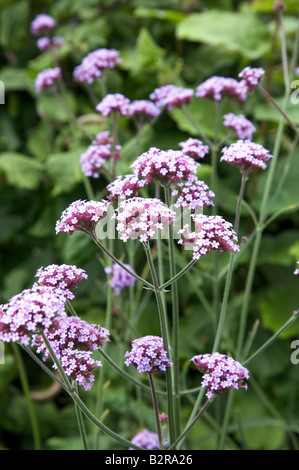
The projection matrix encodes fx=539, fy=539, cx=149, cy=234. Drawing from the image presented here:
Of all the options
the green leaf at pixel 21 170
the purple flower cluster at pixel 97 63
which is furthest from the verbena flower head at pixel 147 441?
the green leaf at pixel 21 170

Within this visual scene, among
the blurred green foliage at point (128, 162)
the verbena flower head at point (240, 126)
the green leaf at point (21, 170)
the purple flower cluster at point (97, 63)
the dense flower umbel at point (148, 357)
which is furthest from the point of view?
the green leaf at point (21, 170)

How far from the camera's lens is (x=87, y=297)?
6.57 ft

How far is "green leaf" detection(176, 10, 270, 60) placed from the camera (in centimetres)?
176

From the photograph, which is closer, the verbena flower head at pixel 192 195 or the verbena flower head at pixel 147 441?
the verbena flower head at pixel 192 195

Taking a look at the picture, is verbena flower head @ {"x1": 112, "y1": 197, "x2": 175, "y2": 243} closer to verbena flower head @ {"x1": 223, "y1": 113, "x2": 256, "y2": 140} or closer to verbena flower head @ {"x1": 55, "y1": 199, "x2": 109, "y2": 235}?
verbena flower head @ {"x1": 55, "y1": 199, "x2": 109, "y2": 235}

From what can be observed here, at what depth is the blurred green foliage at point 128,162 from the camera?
176 cm

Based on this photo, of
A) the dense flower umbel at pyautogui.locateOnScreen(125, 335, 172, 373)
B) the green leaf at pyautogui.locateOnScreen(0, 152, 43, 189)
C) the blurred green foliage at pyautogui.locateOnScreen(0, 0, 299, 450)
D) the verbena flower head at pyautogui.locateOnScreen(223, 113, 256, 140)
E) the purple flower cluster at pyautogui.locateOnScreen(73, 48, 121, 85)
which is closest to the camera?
the dense flower umbel at pyautogui.locateOnScreen(125, 335, 172, 373)

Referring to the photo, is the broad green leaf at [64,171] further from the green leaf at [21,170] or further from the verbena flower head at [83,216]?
the verbena flower head at [83,216]

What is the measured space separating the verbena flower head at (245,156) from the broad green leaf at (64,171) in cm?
97

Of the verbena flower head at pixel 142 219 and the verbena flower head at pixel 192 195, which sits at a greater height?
the verbena flower head at pixel 192 195

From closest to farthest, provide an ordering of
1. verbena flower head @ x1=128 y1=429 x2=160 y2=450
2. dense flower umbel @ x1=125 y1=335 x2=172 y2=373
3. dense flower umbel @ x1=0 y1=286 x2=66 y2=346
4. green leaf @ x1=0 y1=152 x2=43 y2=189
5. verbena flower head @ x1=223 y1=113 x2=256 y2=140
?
dense flower umbel @ x1=0 y1=286 x2=66 y2=346 → dense flower umbel @ x1=125 y1=335 x2=172 y2=373 → verbena flower head @ x1=128 y1=429 x2=160 y2=450 → verbena flower head @ x1=223 y1=113 x2=256 y2=140 → green leaf @ x1=0 y1=152 x2=43 y2=189

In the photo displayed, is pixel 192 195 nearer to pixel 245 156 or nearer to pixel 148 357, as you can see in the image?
pixel 245 156

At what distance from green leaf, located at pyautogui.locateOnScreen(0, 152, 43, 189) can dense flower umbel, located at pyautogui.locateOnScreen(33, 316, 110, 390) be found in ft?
3.80

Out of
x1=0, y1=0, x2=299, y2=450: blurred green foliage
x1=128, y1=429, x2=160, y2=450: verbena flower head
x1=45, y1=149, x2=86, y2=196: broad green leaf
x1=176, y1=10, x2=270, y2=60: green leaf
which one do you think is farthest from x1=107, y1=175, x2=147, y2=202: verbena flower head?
x1=176, y1=10, x2=270, y2=60: green leaf
